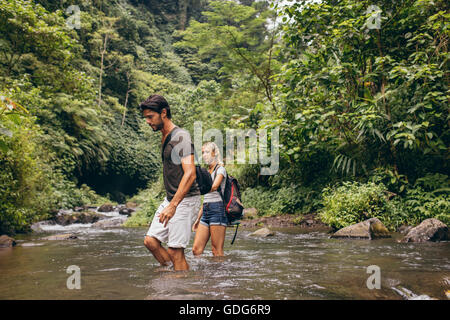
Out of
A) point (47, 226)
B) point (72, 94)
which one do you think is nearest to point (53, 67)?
point (72, 94)

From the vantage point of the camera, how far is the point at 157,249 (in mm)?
4195

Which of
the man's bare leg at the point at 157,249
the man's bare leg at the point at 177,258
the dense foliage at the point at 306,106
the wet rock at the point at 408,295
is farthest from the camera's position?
the dense foliage at the point at 306,106

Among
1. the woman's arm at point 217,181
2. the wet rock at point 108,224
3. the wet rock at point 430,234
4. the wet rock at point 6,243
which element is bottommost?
the wet rock at point 108,224

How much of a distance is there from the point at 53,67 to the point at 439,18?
14.5m

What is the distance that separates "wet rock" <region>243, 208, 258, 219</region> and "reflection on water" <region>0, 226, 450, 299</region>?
5721 mm

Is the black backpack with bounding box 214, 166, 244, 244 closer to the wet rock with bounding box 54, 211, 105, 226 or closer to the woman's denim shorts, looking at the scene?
the woman's denim shorts

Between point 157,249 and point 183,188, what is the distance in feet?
3.31

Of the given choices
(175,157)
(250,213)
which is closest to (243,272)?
(175,157)

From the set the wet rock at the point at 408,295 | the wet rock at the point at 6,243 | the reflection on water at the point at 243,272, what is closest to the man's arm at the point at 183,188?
the reflection on water at the point at 243,272

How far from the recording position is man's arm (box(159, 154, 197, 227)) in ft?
12.0

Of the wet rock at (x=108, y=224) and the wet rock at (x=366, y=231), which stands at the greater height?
the wet rock at (x=366, y=231)

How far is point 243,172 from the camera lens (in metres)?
14.8

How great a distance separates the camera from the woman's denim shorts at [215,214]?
5191 mm

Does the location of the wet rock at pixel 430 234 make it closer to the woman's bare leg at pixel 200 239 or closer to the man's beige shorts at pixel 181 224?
the woman's bare leg at pixel 200 239
